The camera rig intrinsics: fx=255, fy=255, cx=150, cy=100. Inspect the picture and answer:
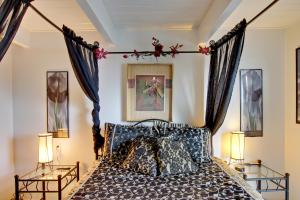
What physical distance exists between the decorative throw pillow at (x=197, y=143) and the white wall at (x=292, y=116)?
127cm

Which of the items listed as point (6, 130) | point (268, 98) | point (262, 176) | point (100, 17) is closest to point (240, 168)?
point (262, 176)

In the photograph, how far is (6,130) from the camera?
3.41 metres

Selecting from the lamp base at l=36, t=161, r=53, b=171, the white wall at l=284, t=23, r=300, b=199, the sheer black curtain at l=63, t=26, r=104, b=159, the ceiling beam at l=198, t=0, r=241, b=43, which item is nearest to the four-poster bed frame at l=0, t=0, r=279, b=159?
the sheer black curtain at l=63, t=26, r=104, b=159

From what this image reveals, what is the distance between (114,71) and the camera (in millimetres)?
3588

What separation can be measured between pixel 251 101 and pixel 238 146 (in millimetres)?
684

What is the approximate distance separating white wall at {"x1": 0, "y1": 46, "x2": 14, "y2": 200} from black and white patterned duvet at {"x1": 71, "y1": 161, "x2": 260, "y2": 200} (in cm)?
159

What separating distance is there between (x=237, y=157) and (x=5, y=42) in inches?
116

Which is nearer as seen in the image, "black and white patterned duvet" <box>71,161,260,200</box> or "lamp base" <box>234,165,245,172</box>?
"black and white patterned duvet" <box>71,161,260,200</box>

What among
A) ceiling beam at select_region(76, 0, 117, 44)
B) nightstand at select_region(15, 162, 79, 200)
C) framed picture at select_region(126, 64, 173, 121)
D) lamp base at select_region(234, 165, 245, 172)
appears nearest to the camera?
ceiling beam at select_region(76, 0, 117, 44)

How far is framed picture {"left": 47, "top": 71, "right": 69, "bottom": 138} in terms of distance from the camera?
11.7 feet

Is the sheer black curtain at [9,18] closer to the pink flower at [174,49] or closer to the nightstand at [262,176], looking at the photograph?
the pink flower at [174,49]

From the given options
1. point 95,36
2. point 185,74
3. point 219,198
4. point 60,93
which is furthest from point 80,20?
point 219,198

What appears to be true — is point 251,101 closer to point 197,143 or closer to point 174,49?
point 197,143

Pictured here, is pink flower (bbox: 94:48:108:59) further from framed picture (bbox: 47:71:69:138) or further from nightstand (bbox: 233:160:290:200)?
nightstand (bbox: 233:160:290:200)
